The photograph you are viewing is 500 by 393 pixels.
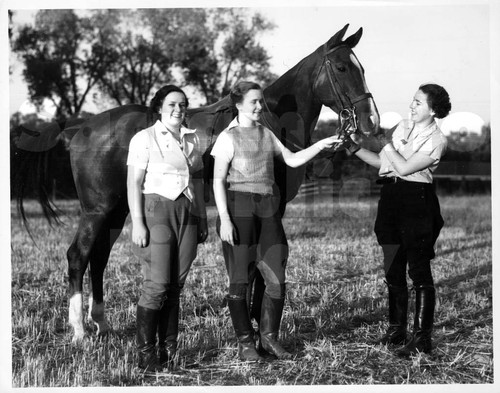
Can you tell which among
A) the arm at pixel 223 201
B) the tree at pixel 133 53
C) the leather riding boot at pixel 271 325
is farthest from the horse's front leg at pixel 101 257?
the tree at pixel 133 53

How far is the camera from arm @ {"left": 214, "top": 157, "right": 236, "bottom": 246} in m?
3.57

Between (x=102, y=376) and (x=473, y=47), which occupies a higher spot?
(x=473, y=47)

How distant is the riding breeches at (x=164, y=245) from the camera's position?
3.54m

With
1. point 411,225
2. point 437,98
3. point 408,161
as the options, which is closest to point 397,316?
point 411,225

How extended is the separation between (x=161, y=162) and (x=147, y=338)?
3.53ft

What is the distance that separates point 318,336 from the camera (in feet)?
14.5

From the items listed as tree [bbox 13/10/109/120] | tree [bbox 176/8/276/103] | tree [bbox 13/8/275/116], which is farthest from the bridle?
tree [bbox 13/10/109/120]

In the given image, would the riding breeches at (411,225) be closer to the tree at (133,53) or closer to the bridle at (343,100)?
the bridle at (343,100)

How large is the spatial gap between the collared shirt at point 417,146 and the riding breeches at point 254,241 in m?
0.86

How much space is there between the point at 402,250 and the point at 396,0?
1.69 metres

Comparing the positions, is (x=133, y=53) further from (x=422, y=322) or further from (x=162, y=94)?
(x=422, y=322)

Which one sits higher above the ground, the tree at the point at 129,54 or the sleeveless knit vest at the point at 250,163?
the tree at the point at 129,54

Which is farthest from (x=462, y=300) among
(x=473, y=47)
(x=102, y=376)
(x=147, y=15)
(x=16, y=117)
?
(x=147, y=15)

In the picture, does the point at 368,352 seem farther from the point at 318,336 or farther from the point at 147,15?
the point at 147,15
